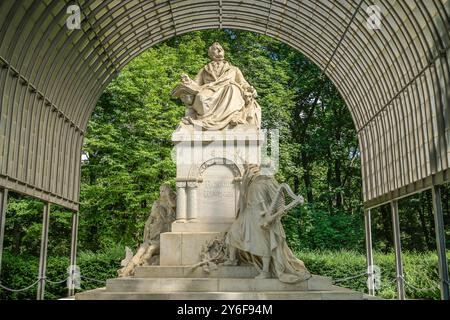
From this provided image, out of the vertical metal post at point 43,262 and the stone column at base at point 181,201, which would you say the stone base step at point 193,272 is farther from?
the vertical metal post at point 43,262

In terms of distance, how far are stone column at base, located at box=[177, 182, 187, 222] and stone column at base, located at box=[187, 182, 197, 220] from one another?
0.12 meters

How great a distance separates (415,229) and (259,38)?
636 inches

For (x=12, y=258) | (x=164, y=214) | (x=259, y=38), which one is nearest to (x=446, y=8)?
Answer: (x=164, y=214)

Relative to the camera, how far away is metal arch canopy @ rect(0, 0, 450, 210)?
13.6 metres

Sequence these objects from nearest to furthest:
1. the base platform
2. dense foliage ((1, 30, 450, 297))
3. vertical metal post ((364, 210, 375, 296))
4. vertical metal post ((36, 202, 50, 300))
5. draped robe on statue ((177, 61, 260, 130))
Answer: the base platform < draped robe on statue ((177, 61, 260, 130)) < vertical metal post ((36, 202, 50, 300)) < vertical metal post ((364, 210, 375, 296)) < dense foliage ((1, 30, 450, 297))

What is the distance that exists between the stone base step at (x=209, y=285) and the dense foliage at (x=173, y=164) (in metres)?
11.7

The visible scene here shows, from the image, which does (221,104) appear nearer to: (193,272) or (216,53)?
(216,53)

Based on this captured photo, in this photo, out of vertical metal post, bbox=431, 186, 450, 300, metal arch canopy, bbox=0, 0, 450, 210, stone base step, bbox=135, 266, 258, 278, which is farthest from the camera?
metal arch canopy, bbox=0, 0, 450, 210

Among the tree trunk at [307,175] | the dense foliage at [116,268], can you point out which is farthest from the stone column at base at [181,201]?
the tree trunk at [307,175]

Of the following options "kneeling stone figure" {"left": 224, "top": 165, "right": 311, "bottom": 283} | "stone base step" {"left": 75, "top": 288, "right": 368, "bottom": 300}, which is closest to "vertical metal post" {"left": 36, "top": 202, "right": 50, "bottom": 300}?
"stone base step" {"left": 75, "top": 288, "right": 368, "bottom": 300}

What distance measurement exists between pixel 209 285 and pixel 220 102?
5.86 m

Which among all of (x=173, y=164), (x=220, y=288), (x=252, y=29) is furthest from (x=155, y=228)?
(x=173, y=164)

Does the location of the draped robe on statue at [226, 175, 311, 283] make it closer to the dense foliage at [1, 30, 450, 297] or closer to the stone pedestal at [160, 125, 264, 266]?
the stone pedestal at [160, 125, 264, 266]

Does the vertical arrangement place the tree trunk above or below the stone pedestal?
above
